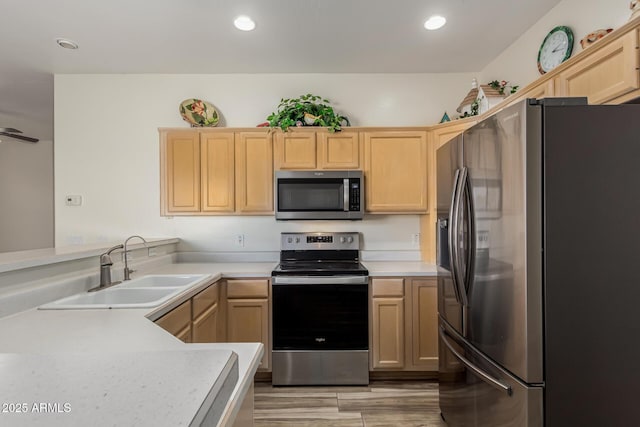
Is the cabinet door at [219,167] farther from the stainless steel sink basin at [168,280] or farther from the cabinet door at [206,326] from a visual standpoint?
the cabinet door at [206,326]

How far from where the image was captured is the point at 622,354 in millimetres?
1154

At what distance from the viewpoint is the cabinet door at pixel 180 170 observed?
9.02ft

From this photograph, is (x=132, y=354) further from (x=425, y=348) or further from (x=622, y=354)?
(x=425, y=348)

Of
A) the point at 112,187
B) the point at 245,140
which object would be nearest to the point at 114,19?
the point at 245,140

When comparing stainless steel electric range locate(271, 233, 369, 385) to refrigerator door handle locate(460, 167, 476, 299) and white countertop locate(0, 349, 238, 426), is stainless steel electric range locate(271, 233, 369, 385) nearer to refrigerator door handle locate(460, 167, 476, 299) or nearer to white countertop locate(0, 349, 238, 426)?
refrigerator door handle locate(460, 167, 476, 299)

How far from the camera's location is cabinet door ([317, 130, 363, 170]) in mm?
2732

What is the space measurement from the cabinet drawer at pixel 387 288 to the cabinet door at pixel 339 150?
3.33ft

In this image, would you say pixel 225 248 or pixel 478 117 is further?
pixel 225 248

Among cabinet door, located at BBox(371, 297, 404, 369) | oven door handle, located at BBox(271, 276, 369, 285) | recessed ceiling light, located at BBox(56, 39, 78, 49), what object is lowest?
cabinet door, located at BBox(371, 297, 404, 369)

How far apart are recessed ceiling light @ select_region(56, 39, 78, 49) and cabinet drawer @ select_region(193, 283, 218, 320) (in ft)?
7.39

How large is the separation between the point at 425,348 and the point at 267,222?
5.85 ft

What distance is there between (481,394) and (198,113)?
118 inches

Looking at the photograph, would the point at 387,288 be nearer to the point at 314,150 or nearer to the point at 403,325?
the point at 403,325

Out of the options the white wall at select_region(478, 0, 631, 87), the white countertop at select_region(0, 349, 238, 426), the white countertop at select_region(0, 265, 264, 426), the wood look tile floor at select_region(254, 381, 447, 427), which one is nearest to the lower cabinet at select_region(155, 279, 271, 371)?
the wood look tile floor at select_region(254, 381, 447, 427)
